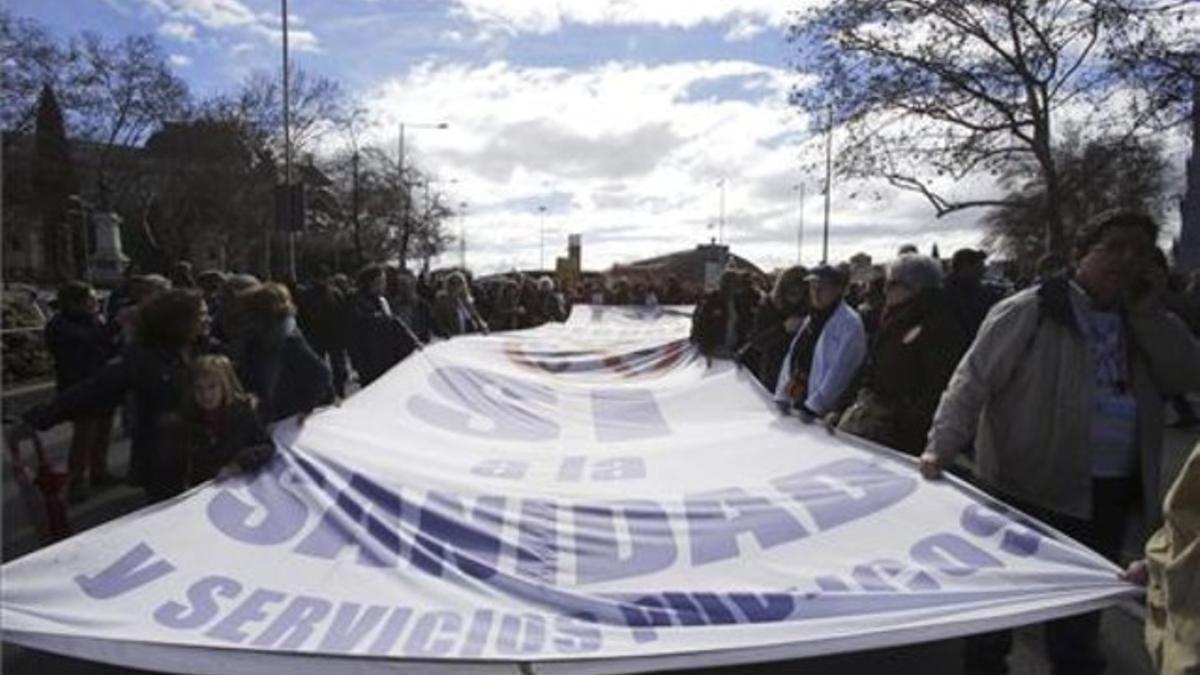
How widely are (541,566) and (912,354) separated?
260 cm

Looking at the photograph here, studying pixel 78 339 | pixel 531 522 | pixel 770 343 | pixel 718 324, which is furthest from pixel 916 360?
pixel 78 339

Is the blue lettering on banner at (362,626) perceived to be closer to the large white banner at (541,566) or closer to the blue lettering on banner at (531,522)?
the large white banner at (541,566)

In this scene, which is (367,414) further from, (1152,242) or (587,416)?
(1152,242)

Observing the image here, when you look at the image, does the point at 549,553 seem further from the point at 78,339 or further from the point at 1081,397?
the point at 78,339

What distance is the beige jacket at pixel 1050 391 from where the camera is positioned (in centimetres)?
470

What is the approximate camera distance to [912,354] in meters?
6.23

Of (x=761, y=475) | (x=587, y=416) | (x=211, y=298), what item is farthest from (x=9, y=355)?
(x=761, y=475)

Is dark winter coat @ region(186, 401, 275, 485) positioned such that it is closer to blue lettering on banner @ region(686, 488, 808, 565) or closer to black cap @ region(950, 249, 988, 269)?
blue lettering on banner @ region(686, 488, 808, 565)

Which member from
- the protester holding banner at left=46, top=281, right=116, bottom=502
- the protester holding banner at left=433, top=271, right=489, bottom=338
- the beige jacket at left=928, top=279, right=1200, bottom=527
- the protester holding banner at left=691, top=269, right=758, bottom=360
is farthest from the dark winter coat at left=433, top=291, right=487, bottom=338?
the beige jacket at left=928, top=279, right=1200, bottom=527

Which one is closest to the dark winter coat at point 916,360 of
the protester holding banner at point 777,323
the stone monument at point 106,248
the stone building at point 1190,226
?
the protester holding banner at point 777,323

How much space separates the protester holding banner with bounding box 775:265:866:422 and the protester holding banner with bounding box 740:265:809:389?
1334 mm

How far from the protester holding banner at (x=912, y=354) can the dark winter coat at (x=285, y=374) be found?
2.95 m

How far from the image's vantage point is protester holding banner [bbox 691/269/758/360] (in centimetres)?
1167

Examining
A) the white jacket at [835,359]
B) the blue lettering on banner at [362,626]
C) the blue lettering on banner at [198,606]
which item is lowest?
the blue lettering on banner at [362,626]
